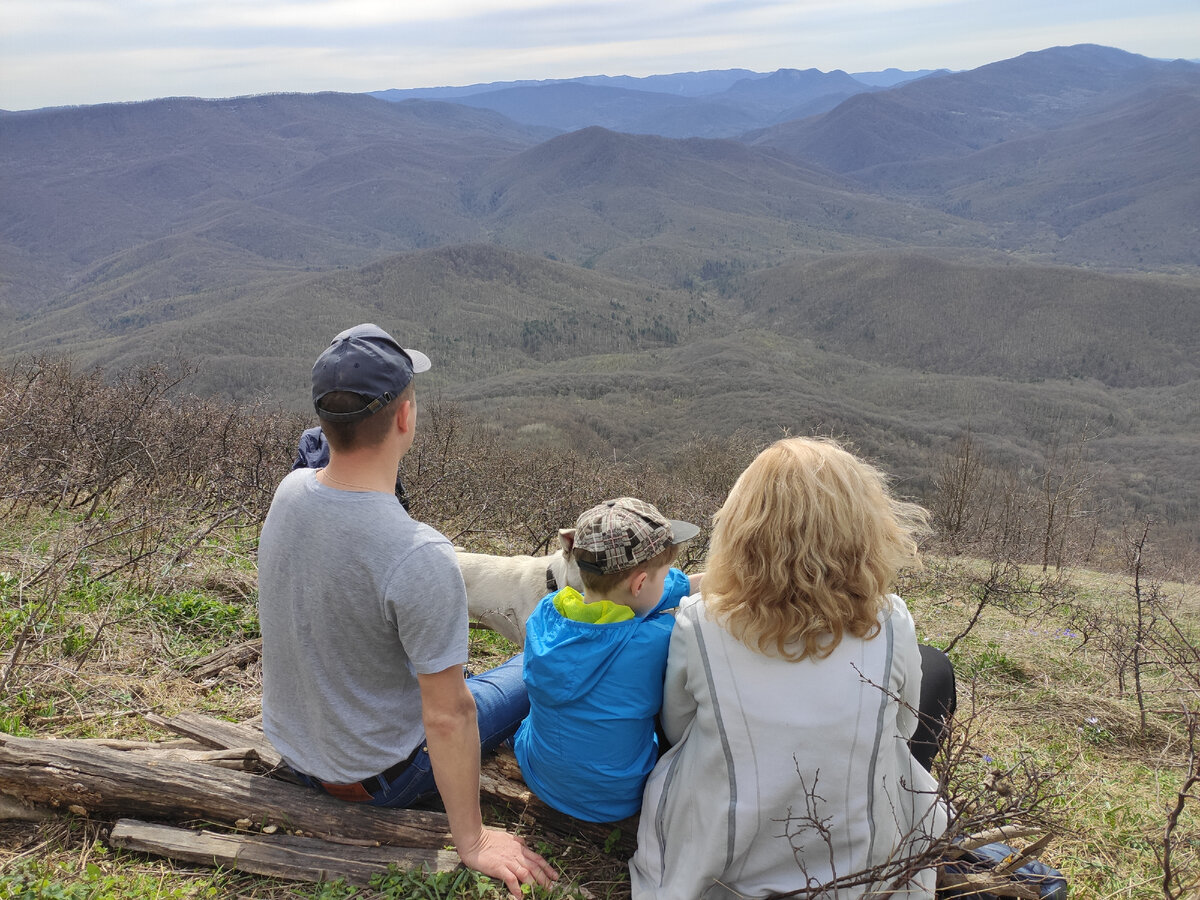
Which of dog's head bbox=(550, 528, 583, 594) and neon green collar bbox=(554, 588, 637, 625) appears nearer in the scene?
neon green collar bbox=(554, 588, 637, 625)

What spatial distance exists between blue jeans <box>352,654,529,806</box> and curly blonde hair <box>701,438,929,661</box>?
1092 mm

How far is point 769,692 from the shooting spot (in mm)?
2072

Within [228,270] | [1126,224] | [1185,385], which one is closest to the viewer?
[1185,385]

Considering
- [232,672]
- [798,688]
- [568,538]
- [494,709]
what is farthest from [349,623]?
[232,672]

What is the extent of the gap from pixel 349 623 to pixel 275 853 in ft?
2.69

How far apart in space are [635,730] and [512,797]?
25.7 inches

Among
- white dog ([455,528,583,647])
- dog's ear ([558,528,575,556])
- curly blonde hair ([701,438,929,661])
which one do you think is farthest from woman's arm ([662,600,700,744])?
white dog ([455,528,583,647])

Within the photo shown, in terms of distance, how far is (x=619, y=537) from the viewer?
2.19 m

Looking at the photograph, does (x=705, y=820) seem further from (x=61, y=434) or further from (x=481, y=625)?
(x=61, y=434)

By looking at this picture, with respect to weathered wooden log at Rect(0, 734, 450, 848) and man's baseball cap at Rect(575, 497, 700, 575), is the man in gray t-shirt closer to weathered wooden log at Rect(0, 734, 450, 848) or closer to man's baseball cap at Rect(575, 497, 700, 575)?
weathered wooden log at Rect(0, 734, 450, 848)

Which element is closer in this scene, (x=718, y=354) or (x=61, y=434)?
(x=61, y=434)

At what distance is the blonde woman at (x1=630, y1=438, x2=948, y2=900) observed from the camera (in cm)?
204

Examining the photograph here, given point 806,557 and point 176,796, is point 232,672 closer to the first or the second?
point 176,796

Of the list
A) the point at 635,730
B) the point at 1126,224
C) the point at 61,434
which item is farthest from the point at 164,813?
the point at 1126,224
